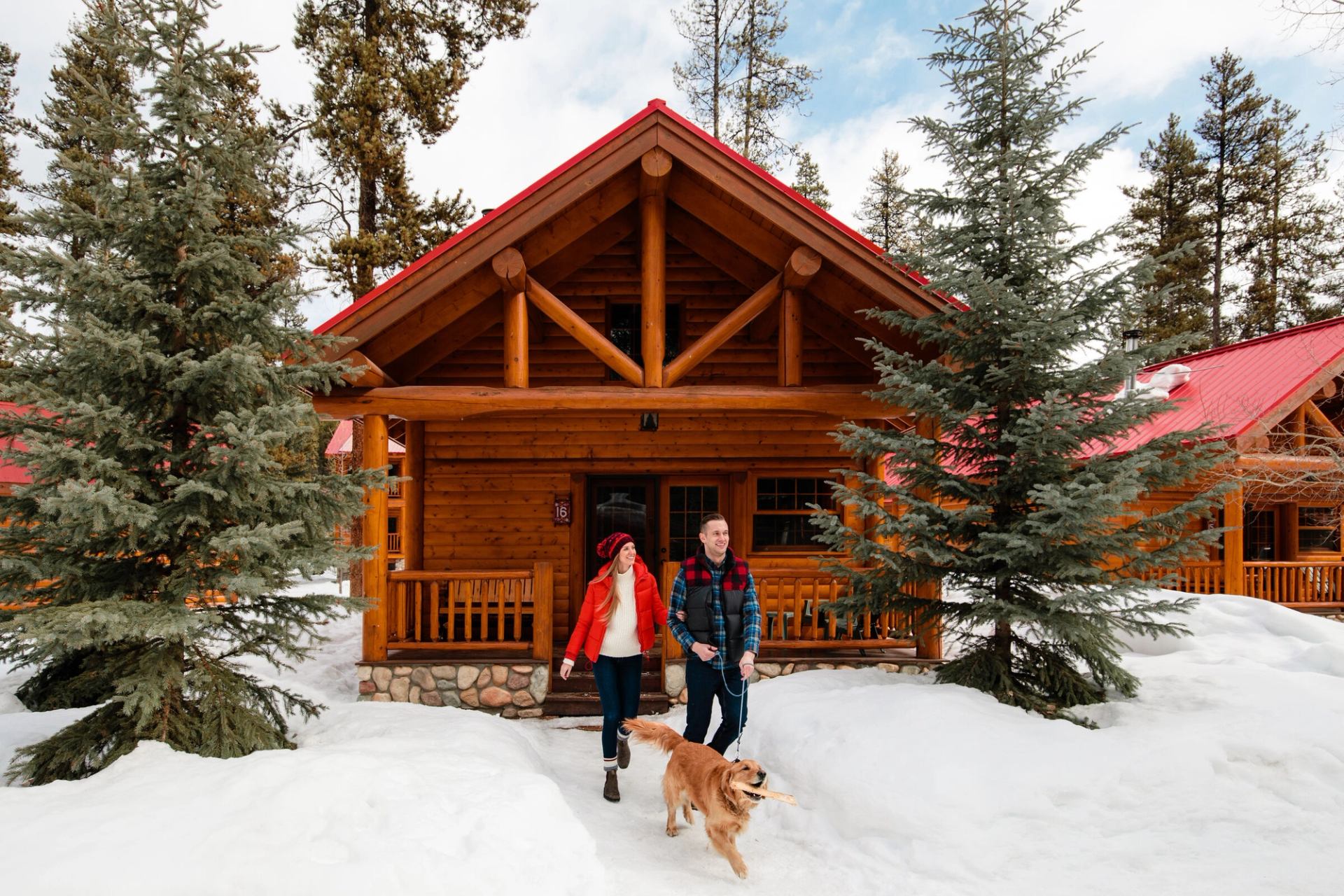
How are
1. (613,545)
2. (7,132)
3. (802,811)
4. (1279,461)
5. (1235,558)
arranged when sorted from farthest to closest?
(7,132), (1235,558), (1279,461), (613,545), (802,811)

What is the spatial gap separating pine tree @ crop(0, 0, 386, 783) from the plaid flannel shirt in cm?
240

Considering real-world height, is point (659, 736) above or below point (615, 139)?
below

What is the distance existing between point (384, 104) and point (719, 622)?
1357 centimetres

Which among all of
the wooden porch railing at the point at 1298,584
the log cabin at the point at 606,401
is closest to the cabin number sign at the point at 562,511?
the log cabin at the point at 606,401

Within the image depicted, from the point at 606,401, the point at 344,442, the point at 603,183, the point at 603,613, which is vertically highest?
the point at 603,183

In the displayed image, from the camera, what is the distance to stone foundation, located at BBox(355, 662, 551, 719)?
7.16 m

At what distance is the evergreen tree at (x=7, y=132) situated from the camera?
17.0m

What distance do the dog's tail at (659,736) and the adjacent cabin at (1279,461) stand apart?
34.9ft

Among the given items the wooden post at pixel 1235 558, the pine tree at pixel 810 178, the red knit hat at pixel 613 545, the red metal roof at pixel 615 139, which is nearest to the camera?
the red knit hat at pixel 613 545

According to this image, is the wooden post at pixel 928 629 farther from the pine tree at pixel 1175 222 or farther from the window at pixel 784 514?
the pine tree at pixel 1175 222

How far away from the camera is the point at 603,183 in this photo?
6898 mm

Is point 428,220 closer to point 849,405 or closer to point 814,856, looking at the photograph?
point 849,405

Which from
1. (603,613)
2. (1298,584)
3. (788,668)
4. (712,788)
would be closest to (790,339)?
(788,668)

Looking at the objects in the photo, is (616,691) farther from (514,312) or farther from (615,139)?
(615,139)
